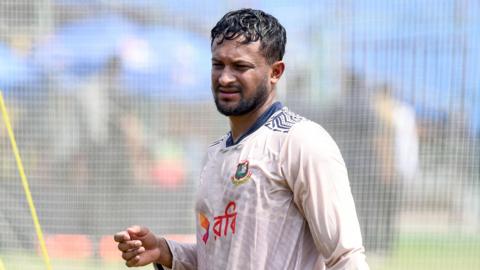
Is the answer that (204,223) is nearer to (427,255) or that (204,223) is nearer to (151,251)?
(151,251)

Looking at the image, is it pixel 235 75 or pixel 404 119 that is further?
pixel 404 119

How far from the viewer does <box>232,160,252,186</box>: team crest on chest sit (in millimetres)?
2109

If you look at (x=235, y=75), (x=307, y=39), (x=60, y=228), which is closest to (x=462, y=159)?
(x=307, y=39)

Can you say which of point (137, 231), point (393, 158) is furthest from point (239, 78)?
point (393, 158)

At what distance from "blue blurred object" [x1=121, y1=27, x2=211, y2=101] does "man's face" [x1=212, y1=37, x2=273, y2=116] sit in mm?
3648

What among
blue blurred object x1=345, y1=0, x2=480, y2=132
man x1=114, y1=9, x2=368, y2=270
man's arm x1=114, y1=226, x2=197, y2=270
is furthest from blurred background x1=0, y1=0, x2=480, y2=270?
man x1=114, y1=9, x2=368, y2=270

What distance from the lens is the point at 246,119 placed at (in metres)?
2.23

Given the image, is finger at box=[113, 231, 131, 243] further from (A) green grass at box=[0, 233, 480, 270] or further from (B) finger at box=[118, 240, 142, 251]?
(A) green grass at box=[0, 233, 480, 270]

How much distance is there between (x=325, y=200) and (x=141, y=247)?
0.58 meters

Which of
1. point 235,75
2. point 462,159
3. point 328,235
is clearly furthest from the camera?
point 462,159

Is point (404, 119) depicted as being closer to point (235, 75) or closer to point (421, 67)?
point (421, 67)

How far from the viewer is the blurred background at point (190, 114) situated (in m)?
5.66

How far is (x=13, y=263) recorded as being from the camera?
5914 millimetres

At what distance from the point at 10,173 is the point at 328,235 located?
172 inches
